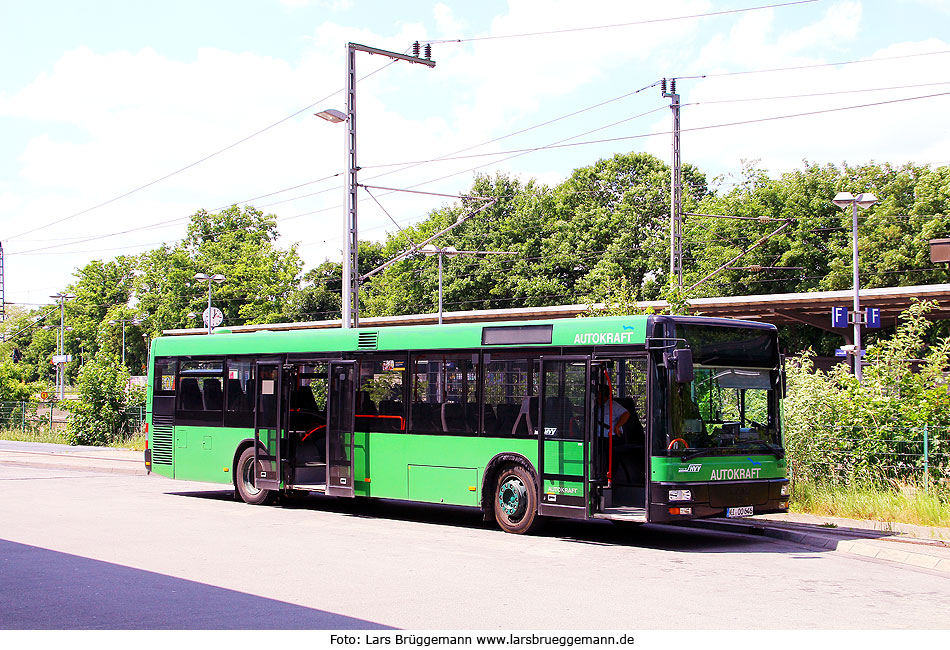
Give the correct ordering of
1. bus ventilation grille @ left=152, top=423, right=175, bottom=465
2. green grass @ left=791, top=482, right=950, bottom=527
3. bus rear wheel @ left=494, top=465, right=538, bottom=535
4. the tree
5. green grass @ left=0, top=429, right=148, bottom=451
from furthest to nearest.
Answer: the tree → green grass @ left=0, top=429, right=148, bottom=451 → bus ventilation grille @ left=152, top=423, right=175, bottom=465 → green grass @ left=791, top=482, right=950, bottom=527 → bus rear wheel @ left=494, top=465, right=538, bottom=535

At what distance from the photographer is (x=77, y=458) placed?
30859 millimetres

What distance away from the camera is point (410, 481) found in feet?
51.4

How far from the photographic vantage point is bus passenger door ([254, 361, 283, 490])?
58.4ft

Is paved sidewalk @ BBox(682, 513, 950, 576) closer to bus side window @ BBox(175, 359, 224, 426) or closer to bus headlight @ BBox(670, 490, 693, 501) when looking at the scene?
bus headlight @ BBox(670, 490, 693, 501)

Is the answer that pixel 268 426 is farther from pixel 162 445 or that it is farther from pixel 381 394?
pixel 162 445

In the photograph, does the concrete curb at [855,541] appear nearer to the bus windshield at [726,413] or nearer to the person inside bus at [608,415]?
the bus windshield at [726,413]

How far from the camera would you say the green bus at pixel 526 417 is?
1300 cm

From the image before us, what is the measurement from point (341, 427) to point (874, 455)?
8.03 meters

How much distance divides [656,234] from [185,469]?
47.7 metres

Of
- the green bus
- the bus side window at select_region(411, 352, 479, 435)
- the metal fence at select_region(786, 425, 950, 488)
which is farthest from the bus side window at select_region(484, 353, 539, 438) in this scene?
the metal fence at select_region(786, 425, 950, 488)

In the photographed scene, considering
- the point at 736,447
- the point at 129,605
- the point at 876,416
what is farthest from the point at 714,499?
the point at 129,605

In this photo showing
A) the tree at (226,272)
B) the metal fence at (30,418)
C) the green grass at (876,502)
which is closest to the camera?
the green grass at (876,502)

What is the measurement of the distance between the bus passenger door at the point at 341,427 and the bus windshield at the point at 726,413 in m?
5.74

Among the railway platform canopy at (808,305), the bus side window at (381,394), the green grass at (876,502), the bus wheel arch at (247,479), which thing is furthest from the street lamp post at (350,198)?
the railway platform canopy at (808,305)
